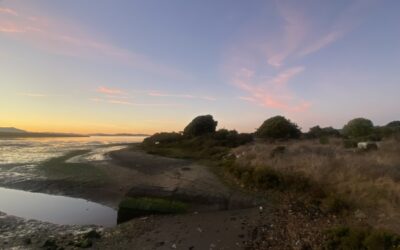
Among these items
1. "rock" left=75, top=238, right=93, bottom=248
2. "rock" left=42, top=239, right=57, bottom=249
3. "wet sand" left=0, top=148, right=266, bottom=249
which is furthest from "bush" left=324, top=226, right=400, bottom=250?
"rock" left=42, top=239, right=57, bottom=249

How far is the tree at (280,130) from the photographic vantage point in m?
47.2

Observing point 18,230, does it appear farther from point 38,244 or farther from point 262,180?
point 262,180

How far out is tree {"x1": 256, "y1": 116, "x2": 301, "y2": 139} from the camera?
155 ft

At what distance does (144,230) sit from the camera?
10.9 metres

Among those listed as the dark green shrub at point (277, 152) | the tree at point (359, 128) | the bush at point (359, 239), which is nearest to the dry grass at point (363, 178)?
the dark green shrub at point (277, 152)

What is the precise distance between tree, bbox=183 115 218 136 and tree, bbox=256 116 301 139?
40.0 ft

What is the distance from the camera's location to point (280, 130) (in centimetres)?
4728

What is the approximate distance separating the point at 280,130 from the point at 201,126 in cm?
1620

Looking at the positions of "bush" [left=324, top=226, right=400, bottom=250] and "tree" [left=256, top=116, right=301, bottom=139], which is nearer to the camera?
"bush" [left=324, top=226, right=400, bottom=250]

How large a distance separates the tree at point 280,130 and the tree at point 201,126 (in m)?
12.2

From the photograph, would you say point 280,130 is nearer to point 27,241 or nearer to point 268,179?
point 268,179

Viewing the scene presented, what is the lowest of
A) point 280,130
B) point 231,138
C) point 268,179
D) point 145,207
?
point 145,207

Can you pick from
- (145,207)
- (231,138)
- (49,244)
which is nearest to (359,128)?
(231,138)

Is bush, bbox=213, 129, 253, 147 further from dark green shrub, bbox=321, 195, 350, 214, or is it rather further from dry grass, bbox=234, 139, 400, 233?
dark green shrub, bbox=321, 195, 350, 214
